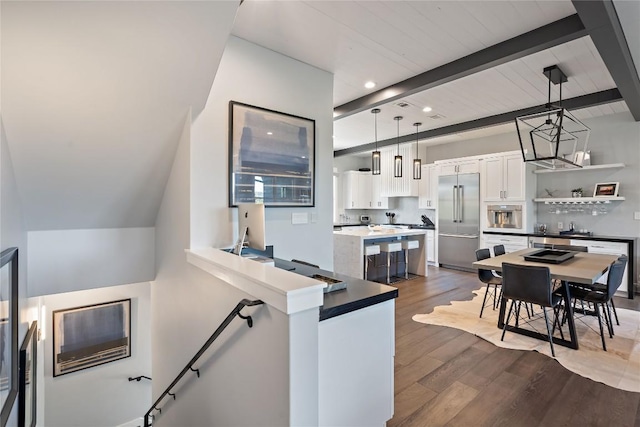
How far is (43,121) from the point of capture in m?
2.16

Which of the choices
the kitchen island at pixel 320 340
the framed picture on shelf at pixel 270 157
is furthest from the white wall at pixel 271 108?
the kitchen island at pixel 320 340

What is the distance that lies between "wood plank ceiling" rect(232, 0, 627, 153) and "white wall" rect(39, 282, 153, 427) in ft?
14.3

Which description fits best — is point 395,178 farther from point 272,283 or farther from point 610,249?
point 272,283

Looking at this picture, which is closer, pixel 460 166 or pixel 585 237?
pixel 585 237

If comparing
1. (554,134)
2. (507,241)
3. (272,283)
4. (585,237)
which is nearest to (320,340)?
(272,283)

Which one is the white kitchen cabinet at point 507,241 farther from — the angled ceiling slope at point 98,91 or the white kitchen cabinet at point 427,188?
the angled ceiling slope at point 98,91

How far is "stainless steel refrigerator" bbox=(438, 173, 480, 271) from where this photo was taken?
6.72 metres

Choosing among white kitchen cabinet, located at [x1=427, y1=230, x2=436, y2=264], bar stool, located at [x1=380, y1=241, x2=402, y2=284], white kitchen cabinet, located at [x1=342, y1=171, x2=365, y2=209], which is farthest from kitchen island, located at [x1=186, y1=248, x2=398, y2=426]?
white kitchen cabinet, located at [x1=342, y1=171, x2=365, y2=209]

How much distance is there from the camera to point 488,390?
245 cm

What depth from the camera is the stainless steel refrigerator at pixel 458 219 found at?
6.72 metres

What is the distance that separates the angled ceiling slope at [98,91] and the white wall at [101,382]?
2270 millimetres

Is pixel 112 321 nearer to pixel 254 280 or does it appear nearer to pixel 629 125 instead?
pixel 254 280

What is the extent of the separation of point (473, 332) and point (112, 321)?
5.17 metres

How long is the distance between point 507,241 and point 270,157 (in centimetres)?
528
